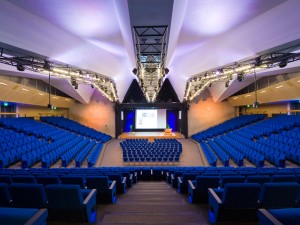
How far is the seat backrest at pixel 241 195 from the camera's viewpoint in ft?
11.5

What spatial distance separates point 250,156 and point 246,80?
358 inches

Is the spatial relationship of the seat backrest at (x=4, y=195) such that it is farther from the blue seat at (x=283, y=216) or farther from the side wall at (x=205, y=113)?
the side wall at (x=205, y=113)

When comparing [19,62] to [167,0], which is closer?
[167,0]

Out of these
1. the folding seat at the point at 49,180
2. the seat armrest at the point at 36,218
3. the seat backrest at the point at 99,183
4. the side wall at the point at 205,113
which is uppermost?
the side wall at the point at 205,113

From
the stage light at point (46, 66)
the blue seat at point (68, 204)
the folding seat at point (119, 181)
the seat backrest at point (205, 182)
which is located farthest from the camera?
the stage light at point (46, 66)

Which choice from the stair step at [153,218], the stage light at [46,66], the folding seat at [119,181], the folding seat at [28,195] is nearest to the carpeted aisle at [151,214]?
the stair step at [153,218]

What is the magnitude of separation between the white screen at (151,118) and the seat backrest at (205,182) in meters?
22.9

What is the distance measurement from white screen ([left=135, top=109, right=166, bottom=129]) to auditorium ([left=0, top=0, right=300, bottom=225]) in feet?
22.0

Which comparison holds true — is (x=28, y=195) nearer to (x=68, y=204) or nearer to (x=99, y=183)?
(x=68, y=204)

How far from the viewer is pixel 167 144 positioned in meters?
19.0

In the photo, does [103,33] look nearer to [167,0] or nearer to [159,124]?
[167,0]

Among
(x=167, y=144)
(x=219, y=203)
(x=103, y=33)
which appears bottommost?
(x=167, y=144)

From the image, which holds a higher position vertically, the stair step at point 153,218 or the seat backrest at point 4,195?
the seat backrest at point 4,195

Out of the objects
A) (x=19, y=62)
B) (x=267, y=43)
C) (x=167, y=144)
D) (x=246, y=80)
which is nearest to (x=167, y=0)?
(x=267, y=43)
